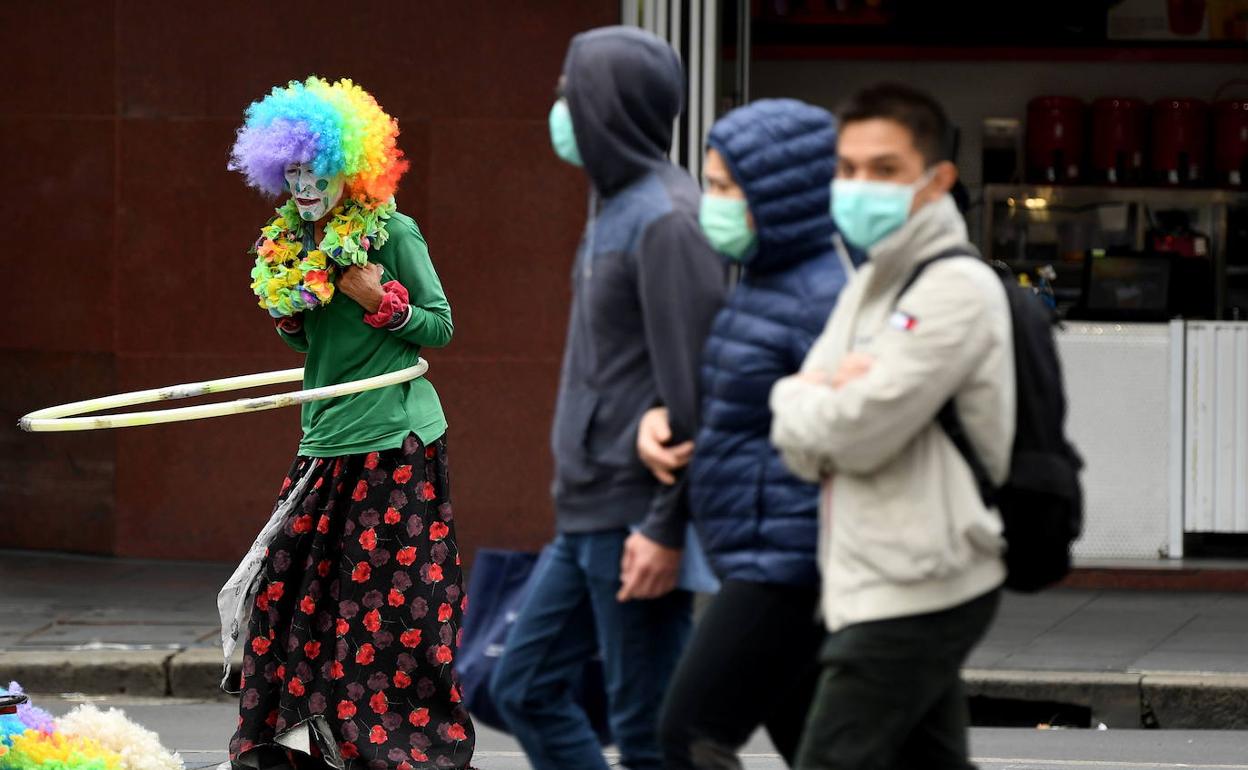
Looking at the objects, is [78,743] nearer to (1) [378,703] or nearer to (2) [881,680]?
(1) [378,703]

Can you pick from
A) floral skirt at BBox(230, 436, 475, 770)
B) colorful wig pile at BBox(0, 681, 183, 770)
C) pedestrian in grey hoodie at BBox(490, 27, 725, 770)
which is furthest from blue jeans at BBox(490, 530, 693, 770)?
colorful wig pile at BBox(0, 681, 183, 770)

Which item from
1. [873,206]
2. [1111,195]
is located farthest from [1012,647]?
[1111,195]

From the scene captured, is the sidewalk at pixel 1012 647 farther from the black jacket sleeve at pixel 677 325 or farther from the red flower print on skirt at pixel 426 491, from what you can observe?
the black jacket sleeve at pixel 677 325

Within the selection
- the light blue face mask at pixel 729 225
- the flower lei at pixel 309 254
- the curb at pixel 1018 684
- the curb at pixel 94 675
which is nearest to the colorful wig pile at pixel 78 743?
the flower lei at pixel 309 254

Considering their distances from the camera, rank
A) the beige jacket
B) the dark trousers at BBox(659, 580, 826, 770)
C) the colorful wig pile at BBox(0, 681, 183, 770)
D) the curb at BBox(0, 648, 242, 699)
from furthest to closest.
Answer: the curb at BBox(0, 648, 242, 699)
the colorful wig pile at BBox(0, 681, 183, 770)
the dark trousers at BBox(659, 580, 826, 770)
the beige jacket

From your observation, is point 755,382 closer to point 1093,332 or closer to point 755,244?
point 755,244

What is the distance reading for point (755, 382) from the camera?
3.95 metres

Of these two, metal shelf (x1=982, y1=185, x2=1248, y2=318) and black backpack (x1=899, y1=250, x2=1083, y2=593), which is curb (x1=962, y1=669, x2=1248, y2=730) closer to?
black backpack (x1=899, y1=250, x2=1083, y2=593)

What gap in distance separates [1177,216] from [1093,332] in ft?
9.36

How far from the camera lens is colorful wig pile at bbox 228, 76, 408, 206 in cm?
565

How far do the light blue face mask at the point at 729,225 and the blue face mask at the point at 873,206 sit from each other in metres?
0.31

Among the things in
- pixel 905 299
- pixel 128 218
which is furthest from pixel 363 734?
pixel 128 218

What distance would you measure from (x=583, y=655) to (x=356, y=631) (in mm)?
1486

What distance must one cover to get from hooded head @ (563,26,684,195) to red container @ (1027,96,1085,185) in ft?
28.0
